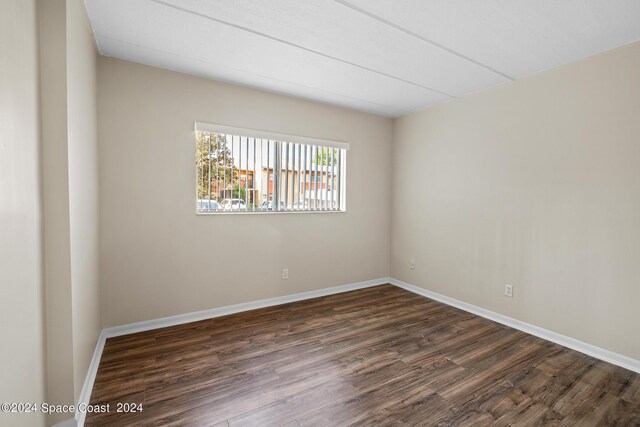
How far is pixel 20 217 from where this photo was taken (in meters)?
1.21

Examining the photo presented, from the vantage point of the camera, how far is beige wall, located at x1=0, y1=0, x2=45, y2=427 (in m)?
1.06

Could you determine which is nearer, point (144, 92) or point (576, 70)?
point (576, 70)

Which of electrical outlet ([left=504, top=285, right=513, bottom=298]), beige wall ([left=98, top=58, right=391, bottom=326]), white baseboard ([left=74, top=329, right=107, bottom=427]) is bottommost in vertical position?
white baseboard ([left=74, top=329, right=107, bottom=427])

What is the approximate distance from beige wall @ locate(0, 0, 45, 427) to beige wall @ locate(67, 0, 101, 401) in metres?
0.20

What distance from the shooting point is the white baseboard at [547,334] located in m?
2.34

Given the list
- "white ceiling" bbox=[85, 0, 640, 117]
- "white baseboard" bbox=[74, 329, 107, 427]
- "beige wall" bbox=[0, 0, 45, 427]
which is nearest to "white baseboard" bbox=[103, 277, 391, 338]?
"white baseboard" bbox=[74, 329, 107, 427]

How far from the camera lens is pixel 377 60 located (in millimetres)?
2605

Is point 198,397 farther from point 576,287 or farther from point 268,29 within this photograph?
point 576,287

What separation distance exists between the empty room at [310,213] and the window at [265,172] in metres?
0.03

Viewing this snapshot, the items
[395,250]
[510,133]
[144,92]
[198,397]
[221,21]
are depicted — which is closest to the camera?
[198,397]

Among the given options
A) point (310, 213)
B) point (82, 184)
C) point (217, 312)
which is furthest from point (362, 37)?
point (217, 312)

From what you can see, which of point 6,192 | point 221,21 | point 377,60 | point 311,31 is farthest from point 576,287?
point 6,192

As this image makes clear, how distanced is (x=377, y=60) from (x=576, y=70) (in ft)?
5.67

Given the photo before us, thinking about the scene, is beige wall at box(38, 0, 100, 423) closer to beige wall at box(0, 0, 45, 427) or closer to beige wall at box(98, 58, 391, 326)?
beige wall at box(0, 0, 45, 427)
